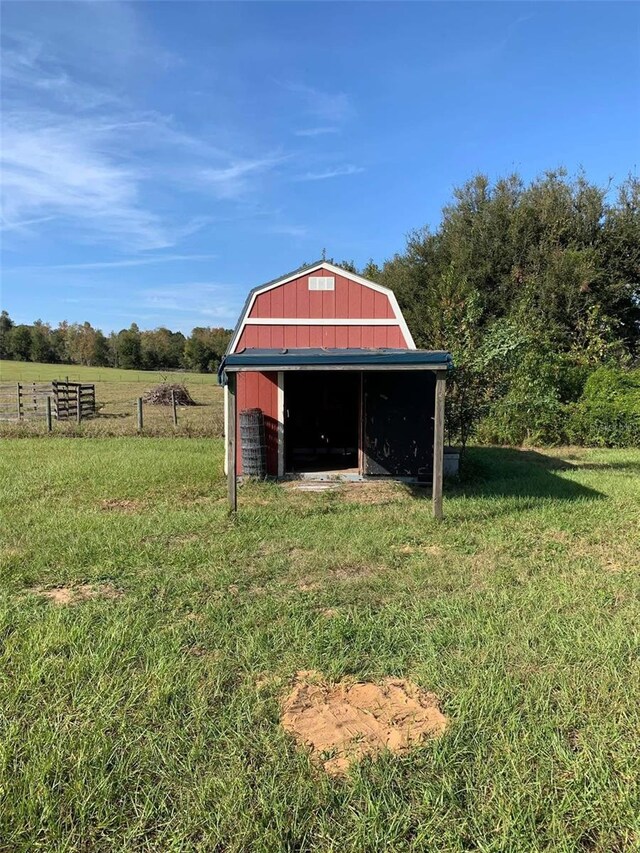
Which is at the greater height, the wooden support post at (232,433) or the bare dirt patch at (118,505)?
the wooden support post at (232,433)

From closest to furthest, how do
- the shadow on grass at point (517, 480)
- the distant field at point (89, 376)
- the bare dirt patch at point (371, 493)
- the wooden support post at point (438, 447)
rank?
the wooden support post at point (438, 447) < the bare dirt patch at point (371, 493) < the shadow on grass at point (517, 480) < the distant field at point (89, 376)

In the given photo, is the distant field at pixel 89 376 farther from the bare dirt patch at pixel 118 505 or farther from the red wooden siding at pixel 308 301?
the bare dirt patch at pixel 118 505

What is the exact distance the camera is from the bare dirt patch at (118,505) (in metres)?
6.97

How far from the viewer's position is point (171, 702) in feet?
9.02

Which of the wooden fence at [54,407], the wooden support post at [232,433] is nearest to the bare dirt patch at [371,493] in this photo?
the wooden support post at [232,433]

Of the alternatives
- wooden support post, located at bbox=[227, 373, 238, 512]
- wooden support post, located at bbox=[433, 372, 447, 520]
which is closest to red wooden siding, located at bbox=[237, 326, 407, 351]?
wooden support post, located at bbox=[227, 373, 238, 512]

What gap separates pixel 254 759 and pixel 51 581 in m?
2.82

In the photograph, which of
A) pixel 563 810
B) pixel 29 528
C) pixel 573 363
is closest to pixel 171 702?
pixel 563 810

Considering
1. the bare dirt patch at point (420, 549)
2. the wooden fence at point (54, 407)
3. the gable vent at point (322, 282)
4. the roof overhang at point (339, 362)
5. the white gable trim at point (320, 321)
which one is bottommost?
the bare dirt patch at point (420, 549)

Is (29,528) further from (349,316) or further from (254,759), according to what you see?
(349,316)

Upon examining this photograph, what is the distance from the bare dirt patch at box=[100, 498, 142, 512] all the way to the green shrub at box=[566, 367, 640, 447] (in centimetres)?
1155

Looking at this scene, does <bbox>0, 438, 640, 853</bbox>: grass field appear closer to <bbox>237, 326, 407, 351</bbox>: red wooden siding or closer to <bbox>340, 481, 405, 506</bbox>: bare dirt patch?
<bbox>340, 481, 405, 506</bbox>: bare dirt patch

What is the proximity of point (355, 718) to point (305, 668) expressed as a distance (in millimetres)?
524

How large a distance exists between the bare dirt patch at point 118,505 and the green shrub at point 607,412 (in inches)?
455
